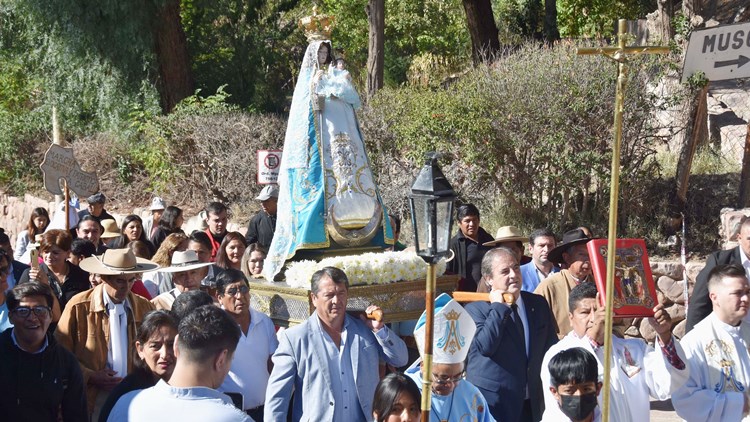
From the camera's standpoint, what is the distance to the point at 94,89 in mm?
21453

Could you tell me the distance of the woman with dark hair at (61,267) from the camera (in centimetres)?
816

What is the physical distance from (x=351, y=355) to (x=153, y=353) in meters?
1.33

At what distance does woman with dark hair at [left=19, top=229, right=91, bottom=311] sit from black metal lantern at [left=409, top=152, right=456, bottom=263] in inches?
161

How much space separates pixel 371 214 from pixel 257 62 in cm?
1527

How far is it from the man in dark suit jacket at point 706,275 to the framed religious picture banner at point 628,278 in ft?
5.80

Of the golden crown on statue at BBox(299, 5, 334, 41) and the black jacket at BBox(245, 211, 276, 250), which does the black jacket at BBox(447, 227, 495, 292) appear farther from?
Result: the black jacket at BBox(245, 211, 276, 250)

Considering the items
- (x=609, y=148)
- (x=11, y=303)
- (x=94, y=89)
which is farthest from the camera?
(x=94, y=89)

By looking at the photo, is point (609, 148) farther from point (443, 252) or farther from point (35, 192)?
point (35, 192)

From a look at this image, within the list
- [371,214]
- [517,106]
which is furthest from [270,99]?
[371,214]

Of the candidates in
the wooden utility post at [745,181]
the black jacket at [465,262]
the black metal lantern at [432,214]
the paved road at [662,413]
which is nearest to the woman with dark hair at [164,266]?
the black jacket at [465,262]

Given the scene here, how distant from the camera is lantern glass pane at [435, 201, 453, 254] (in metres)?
4.85

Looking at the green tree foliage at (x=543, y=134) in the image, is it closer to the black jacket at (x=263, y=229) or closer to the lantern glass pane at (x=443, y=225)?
the black jacket at (x=263, y=229)

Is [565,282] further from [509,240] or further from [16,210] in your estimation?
[16,210]

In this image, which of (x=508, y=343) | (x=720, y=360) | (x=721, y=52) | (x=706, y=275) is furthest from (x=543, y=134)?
(x=720, y=360)
